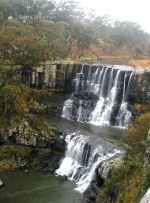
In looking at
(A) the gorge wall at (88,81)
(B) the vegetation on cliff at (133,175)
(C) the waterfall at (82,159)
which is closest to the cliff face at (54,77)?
(A) the gorge wall at (88,81)

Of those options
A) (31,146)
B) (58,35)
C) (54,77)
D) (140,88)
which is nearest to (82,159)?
(31,146)

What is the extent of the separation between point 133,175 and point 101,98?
22.2 m

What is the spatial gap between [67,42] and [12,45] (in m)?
17.0

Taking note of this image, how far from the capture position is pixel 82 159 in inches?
1033

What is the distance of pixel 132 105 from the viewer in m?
36.0

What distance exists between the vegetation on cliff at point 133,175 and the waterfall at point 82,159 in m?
4.73

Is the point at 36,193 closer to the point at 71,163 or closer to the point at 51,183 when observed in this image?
the point at 51,183

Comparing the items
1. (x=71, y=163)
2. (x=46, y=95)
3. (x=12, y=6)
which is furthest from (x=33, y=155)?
(x=12, y=6)

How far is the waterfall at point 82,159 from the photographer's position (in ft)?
78.9

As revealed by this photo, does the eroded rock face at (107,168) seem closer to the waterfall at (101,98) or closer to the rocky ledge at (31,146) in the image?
the rocky ledge at (31,146)

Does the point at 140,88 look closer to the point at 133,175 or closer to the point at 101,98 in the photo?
the point at 101,98

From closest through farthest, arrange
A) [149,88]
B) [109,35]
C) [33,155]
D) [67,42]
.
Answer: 1. [33,155]
2. [149,88]
3. [67,42]
4. [109,35]

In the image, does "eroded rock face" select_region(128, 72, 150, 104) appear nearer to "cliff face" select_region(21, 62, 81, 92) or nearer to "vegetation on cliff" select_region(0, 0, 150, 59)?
"cliff face" select_region(21, 62, 81, 92)

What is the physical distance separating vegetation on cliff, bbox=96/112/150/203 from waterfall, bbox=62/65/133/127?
599 inches
